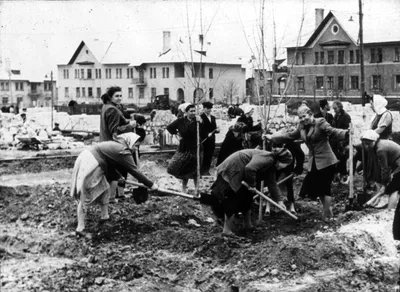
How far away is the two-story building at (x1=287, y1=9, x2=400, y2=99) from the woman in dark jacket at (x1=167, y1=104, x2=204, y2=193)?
113 ft

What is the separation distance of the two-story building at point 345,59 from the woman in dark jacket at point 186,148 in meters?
34.5

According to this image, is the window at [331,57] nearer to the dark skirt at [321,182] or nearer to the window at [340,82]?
the window at [340,82]

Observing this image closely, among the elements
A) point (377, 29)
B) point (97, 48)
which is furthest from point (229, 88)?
point (377, 29)

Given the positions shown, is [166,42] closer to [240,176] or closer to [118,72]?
[118,72]

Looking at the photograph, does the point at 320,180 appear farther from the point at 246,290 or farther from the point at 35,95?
the point at 35,95

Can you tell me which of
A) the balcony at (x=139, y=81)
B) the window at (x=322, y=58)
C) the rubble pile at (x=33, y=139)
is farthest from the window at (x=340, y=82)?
the rubble pile at (x=33, y=139)

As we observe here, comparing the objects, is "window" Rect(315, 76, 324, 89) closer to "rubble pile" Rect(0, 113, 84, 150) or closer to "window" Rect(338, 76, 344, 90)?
"window" Rect(338, 76, 344, 90)

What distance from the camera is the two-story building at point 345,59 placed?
45.2 meters

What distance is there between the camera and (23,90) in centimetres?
7681

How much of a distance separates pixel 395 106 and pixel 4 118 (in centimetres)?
2285

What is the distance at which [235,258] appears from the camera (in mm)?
7434

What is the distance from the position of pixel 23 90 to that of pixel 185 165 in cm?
6951

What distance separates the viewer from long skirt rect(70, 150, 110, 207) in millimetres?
8281

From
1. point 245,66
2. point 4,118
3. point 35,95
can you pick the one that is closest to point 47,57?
point 35,95
